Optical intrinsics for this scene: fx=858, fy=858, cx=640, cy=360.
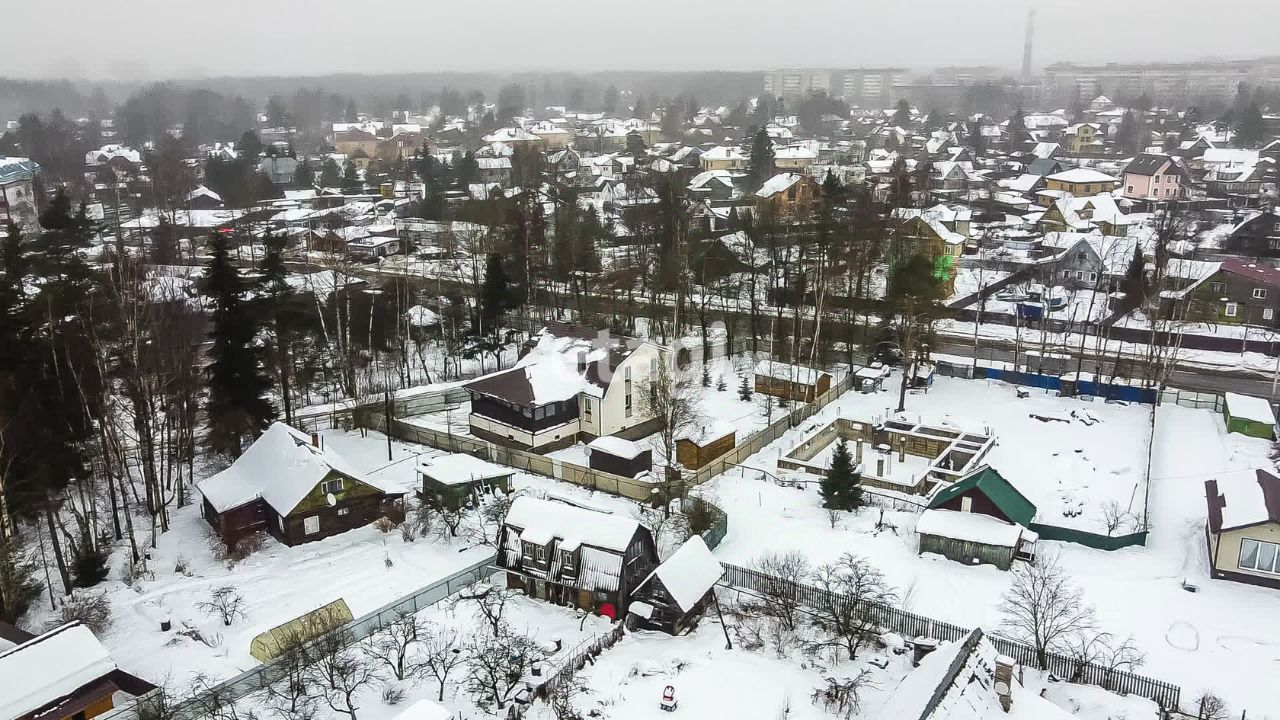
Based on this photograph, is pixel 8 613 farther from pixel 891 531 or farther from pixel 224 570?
pixel 891 531

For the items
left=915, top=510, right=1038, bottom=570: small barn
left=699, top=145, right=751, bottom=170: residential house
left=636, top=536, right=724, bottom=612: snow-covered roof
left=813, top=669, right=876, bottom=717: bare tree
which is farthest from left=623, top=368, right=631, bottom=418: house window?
left=699, top=145, right=751, bottom=170: residential house

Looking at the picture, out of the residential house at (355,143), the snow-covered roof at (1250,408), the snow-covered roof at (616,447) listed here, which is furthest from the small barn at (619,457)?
the residential house at (355,143)

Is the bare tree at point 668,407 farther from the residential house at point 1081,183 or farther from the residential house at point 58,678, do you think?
the residential house at point 1081,183

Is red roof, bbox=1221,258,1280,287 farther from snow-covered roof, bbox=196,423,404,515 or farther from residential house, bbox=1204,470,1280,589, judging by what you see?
snow-covered roof, bbox=196,423,404,515

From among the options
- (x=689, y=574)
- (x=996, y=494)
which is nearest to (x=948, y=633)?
(x=996, y=494)

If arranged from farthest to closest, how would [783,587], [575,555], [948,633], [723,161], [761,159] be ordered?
[723,161] → [761,159] → [575,555] → [783,587] → [948,633]

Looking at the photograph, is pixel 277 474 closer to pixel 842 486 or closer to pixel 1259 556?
pixel 842 486

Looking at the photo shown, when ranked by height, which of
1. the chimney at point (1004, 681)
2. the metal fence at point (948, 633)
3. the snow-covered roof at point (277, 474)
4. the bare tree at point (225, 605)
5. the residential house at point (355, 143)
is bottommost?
the bare tree at point (225, 605)

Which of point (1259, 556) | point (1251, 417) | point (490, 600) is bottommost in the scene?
point (490, 600)
